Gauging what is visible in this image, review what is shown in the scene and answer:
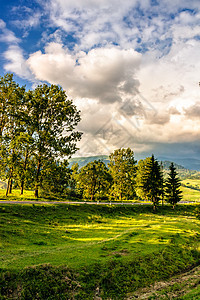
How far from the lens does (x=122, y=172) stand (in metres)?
78.8

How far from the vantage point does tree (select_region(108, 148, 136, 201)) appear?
254 feet

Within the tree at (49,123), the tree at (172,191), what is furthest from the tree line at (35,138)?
the tree at (172,191)

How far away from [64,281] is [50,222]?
18.0m

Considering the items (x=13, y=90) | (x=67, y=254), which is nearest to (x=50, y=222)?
(x=67, y=254)

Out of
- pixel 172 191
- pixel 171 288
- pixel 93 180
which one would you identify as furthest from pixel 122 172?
pixel 171 288

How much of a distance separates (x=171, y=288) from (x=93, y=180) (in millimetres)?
54963

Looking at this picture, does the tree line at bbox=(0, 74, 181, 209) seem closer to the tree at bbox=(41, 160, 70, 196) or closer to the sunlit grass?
the tree at bbox=(41, 160, 70, 196)

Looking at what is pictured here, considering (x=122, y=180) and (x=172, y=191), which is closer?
(x=172, y=191)

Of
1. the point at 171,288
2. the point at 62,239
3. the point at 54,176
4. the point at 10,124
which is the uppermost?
the point at 10,124

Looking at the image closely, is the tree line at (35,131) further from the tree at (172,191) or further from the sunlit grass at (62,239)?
the tree at (172,191)

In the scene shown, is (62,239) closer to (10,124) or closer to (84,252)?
(84,252)

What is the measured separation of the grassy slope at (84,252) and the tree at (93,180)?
3517cm

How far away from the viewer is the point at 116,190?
77188 mm

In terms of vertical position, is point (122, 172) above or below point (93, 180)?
above
